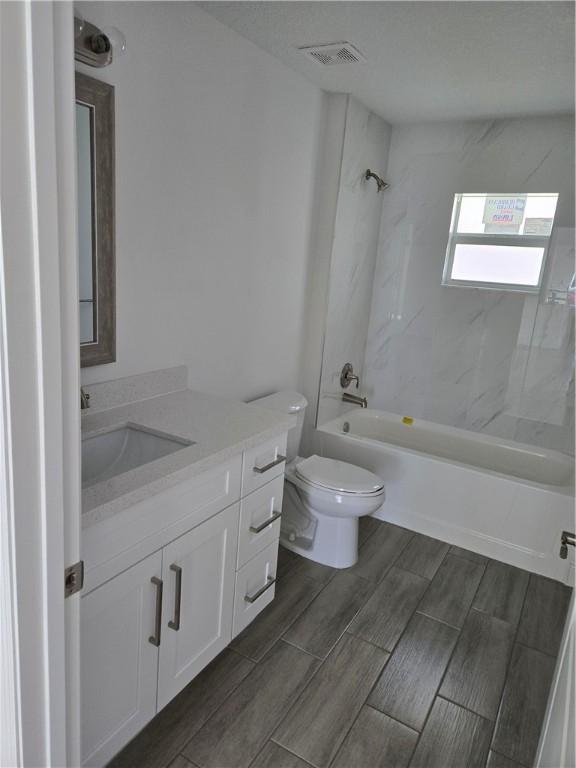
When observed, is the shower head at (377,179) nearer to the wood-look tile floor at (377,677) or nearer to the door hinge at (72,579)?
the wood-look tile floor at (377,677)

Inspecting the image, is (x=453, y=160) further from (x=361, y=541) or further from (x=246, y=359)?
(x=361, y=541)

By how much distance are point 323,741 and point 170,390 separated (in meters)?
1.37

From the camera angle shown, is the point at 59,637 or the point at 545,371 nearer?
the point at 59,637

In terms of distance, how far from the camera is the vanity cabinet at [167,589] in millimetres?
1298

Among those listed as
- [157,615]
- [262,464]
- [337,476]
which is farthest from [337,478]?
[157,615]

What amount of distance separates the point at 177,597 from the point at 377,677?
915 mm

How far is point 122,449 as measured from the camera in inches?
71.3

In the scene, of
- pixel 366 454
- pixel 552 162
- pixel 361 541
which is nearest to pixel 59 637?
pixel 361 541

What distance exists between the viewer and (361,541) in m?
2.86

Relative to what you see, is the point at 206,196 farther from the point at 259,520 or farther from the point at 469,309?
the point at 469,309

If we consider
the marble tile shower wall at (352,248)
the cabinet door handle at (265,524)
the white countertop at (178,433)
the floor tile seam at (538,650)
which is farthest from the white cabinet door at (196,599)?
the marble tile shower wall at (352,248)

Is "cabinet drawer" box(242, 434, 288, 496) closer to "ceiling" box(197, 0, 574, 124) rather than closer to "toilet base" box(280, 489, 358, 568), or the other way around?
"toilet base" box(280, 489, 358, 568)

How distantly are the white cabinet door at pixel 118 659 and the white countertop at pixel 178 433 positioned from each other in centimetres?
21

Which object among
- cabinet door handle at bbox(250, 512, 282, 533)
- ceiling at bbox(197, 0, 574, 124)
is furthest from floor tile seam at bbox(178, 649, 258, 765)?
ceiling at bbox(197, 0, 574, 124)
